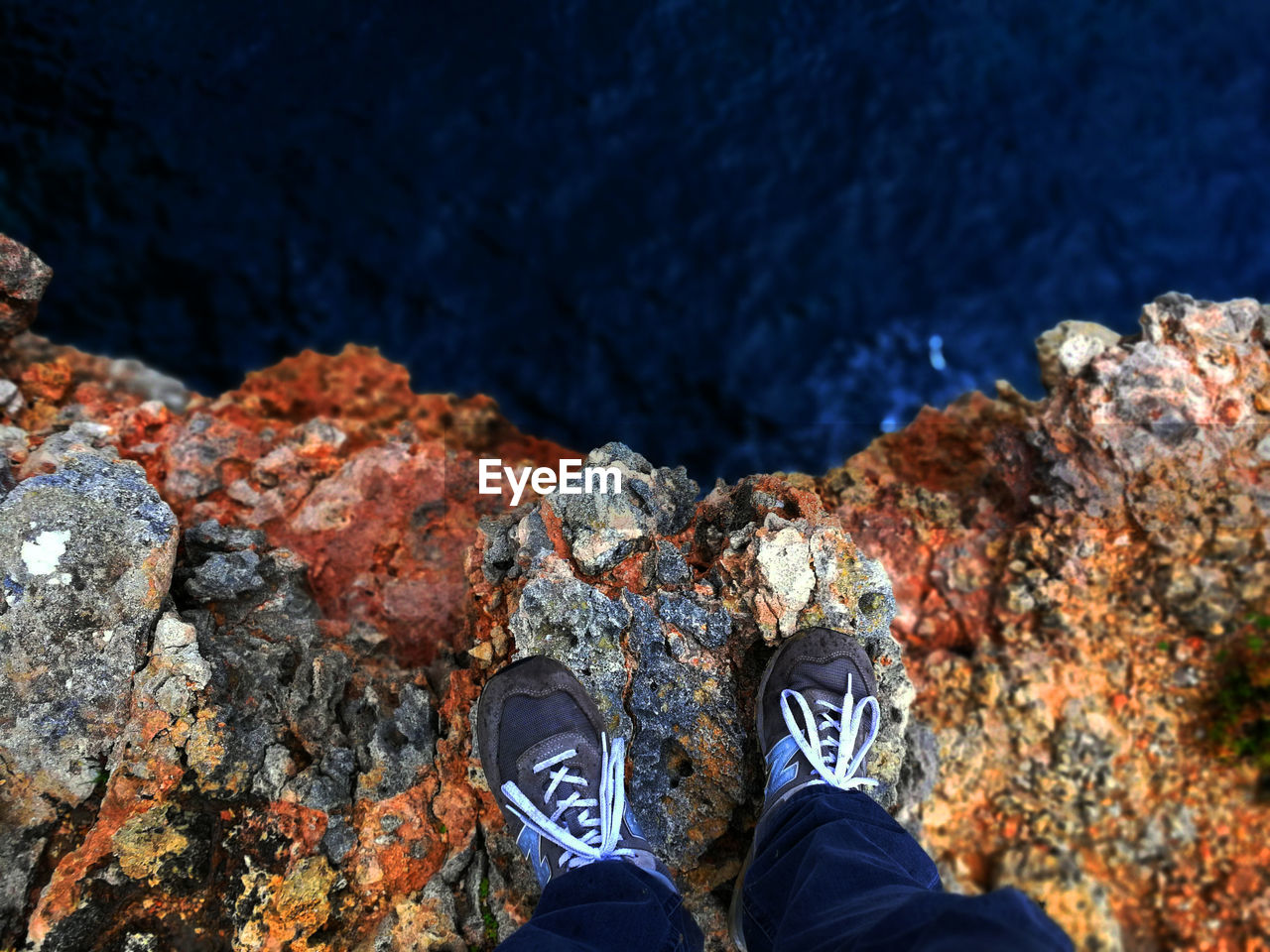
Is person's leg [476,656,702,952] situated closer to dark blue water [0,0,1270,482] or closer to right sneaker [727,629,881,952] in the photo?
right sneaker [727,629,881,952]

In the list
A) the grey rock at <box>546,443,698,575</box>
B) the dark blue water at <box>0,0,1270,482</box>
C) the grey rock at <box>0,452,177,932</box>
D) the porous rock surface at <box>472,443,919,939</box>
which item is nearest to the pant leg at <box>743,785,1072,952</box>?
the porous rock surface at <box>472,443,919,939</box>

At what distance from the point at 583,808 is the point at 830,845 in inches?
26.1

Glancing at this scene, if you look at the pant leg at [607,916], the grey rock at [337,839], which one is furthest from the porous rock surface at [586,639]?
the pant leg at [607,916]

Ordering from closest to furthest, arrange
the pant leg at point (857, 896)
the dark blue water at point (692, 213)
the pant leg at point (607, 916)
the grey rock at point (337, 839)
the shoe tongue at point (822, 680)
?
the pant leg at point (857, 896) → the pant leg at point (607, 916) → the grey rock at point (337, 839) → the shoe tongue at point (822, 680) → the dark blue water at point (692, 213)

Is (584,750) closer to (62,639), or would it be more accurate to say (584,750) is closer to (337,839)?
(337,839)

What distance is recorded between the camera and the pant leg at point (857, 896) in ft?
3.90

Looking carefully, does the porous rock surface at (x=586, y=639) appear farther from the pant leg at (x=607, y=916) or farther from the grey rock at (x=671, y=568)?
the pant leg at (x=607, y=916)

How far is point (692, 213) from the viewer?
301cm

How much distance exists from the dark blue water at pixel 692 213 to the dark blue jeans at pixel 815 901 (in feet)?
4.58

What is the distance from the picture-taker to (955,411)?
Answer: 113 inches

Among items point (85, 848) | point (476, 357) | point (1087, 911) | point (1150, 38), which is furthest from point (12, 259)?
point (1150, 38)

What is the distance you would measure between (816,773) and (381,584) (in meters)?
1.51

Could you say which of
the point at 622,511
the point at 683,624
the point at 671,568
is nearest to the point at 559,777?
the point at 683,624

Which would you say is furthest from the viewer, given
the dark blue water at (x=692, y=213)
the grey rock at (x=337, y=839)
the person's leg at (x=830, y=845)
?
the dark blue water at (x=692, y=213)
